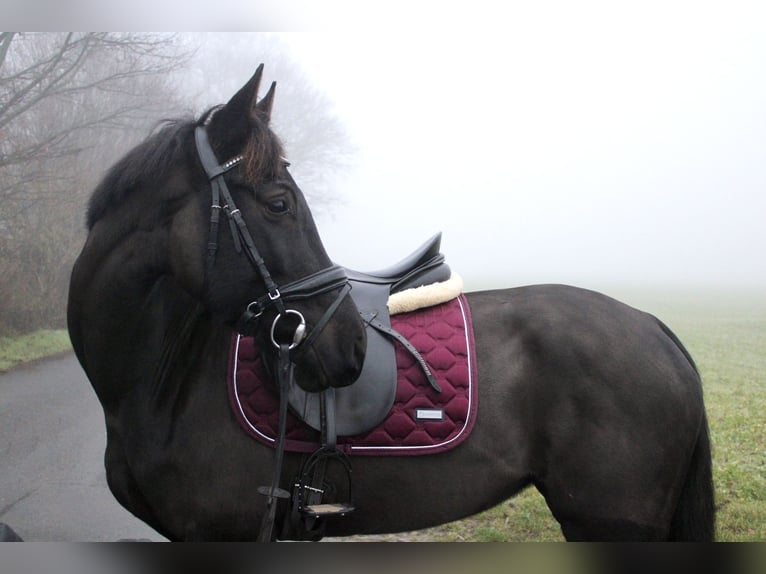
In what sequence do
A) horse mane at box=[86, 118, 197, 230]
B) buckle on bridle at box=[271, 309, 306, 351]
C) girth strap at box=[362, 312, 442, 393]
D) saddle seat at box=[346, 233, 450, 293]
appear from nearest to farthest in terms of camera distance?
buckle on bridle at box=[271, 309, 306, 351] < horse mane at box=[86, 118, 197, 230] < girth strap at box=[362, 312, 442, 393] < saddle seat at box=[346, 233, 450, 293]

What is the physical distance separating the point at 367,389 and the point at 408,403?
0.13 meters

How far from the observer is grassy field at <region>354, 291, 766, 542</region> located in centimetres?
201

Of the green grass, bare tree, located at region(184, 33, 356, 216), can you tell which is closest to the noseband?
bare tree, located at region(184, 33, 356, 216)

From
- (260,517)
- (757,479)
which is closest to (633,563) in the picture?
(757,479)

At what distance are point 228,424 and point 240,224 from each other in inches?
22.3

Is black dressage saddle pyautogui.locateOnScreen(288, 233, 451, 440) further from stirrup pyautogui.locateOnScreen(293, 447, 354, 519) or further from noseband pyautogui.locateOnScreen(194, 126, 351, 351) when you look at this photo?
noseband pyautogui.locateOnScreen(194, 126, 351, 351)

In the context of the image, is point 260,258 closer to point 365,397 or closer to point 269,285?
point 269,285

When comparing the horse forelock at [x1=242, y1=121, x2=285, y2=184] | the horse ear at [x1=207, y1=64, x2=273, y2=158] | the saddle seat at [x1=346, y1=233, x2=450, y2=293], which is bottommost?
the saddle seat at [x1=346, y1=233, x2=450, y2=293]

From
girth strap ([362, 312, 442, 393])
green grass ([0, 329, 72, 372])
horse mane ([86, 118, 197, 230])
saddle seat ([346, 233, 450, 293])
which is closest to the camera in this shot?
horse mane ([86, 118, 197, 230])

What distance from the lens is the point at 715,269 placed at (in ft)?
6.70

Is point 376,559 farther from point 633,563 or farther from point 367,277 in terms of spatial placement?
point 367,277

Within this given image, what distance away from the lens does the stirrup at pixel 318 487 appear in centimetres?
137

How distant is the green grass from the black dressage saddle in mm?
1355

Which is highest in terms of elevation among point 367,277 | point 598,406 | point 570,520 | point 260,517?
point 367,277
